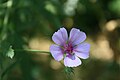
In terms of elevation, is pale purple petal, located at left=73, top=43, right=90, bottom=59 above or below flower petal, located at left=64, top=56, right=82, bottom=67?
above

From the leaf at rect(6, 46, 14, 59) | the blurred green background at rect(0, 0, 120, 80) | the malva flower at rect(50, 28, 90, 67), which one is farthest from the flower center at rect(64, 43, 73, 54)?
the blurred green background at rect(0, 0, 120, 80)

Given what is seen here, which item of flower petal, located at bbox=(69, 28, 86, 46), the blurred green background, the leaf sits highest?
flower petal, located at bbox=(69, 28, 86, 46)

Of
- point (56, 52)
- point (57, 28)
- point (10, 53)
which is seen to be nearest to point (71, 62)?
point (56, 52)

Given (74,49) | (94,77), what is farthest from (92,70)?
(74,49)

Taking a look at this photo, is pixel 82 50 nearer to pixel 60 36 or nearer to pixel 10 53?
pixel 60 36

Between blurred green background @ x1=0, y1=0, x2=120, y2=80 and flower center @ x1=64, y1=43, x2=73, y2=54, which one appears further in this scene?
blurred green background @ x1=0, y1=0, x2=120, y2=80

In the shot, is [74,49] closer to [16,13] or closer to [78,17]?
[16,13]

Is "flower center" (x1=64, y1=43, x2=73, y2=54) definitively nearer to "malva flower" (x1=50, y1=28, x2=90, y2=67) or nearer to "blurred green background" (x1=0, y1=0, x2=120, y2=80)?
"malva flower" (x1=50, y1=28, x2=90, y2=67)
